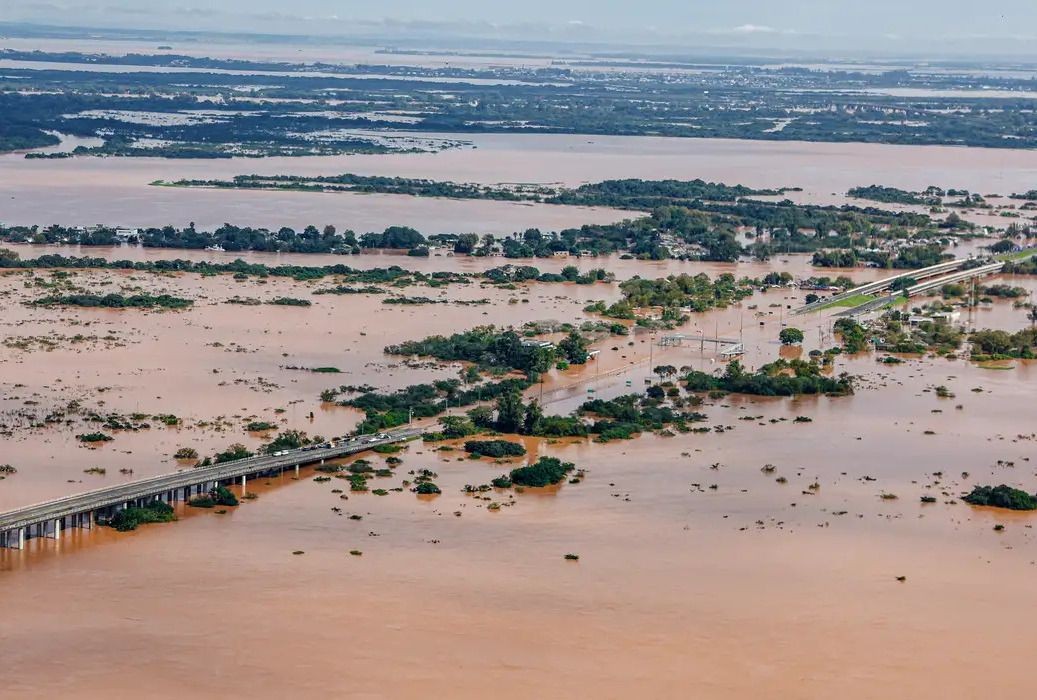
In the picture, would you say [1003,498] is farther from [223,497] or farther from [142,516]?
[142,516]

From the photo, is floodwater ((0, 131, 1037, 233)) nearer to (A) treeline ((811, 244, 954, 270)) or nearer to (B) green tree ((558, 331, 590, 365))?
(A) treeline ((811, 244, 954, 270))

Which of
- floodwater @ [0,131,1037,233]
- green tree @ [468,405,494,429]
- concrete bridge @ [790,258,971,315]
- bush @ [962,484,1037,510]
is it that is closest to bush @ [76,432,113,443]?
green tree @ [468,405,494,429]

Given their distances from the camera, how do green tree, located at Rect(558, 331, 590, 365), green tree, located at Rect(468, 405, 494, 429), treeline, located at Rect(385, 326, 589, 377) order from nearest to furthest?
green tree, located at Rect(468, 405, 494, 429) → treeline, located at Rect(385, 326, 589, 377) → green tree, located at Rect(558, 331, 590, 365)

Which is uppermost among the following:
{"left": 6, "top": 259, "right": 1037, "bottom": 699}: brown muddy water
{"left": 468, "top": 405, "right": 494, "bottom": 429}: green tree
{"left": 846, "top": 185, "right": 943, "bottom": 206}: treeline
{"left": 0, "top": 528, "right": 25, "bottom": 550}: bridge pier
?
{"left": 846, "top": 185, "right": 943, "bottom": 206}: treeline

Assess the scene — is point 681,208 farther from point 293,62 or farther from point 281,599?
point 293,62

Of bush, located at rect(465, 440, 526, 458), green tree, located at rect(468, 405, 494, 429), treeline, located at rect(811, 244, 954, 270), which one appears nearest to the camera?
bush, located at rect(465, 440, 526, 458)

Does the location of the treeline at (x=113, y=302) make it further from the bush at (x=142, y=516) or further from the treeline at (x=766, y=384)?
the bush at (x=142, y=516)

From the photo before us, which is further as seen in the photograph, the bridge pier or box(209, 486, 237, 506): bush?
box(209, 486, 237, 506): bush
